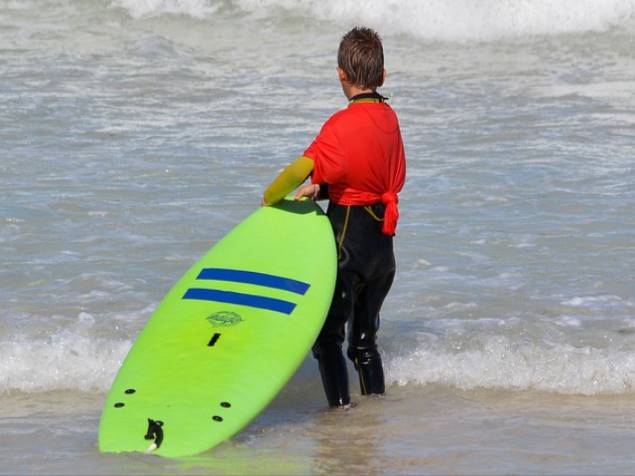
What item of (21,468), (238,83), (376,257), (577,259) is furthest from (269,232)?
(238,83)

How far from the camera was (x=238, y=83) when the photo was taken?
12.0 metres

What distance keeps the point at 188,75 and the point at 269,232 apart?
24.9 ft

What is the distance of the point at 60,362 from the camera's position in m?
5.29

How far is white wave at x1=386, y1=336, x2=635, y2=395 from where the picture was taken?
5.18 meters

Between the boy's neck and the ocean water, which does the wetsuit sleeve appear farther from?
the ocean water

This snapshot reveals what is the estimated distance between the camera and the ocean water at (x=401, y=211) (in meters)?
Result: 4.50

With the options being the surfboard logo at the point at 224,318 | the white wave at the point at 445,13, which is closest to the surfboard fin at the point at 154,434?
the surfboard logo at the point at 224,318

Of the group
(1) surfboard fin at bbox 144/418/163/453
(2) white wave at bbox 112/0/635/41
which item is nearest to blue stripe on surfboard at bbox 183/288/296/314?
(1) surfboard fin at bbox 144/418/163/453

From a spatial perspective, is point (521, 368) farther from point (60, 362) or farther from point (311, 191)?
point (60, 362)

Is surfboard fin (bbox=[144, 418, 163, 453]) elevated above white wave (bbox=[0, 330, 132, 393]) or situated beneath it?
elevated above

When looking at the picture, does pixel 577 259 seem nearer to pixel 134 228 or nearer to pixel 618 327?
pixel 618 327

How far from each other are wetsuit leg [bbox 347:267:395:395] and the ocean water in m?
0.11

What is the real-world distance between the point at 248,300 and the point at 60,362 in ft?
3.69

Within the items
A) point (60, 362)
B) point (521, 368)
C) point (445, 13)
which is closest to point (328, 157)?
point (521, 368)
